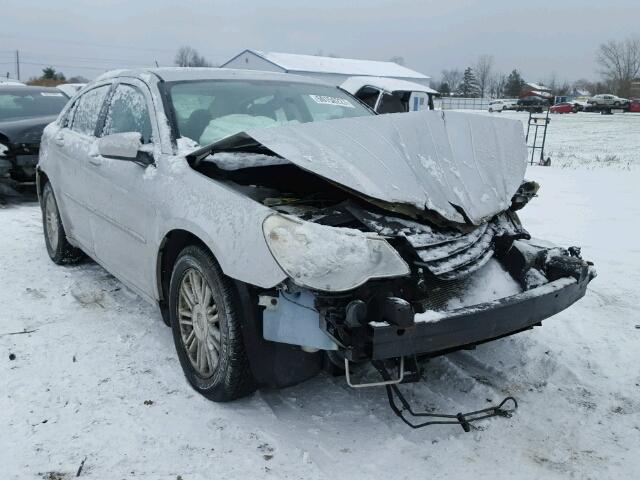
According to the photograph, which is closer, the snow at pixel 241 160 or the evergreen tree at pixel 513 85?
the snow at pixel 241 160

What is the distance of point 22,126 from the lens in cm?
828

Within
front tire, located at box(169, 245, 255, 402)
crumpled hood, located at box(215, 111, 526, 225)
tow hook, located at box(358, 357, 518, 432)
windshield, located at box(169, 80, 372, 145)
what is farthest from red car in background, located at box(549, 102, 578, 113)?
front tire, located at box(169, 245, 255, 402)

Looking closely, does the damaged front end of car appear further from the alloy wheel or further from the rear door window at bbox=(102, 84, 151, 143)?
the rear door window at bbox=(102, 84, 151, 143)

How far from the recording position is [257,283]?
7.90ft

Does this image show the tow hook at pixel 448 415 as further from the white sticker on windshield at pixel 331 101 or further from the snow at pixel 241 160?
the white sticker on windshield at pixel 331 101

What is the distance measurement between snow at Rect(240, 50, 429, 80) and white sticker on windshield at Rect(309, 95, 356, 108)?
3451 centimetres

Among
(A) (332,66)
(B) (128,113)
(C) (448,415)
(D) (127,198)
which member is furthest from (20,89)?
(A) (332,66)

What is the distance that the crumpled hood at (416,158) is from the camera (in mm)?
2674

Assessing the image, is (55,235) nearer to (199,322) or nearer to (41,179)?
(41,179)

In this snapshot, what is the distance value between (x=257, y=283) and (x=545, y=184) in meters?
8.95

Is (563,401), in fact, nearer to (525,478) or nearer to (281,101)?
(525,478)

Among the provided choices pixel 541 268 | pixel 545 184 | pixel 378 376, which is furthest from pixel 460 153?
pixel 545 184

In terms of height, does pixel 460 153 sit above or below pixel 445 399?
above

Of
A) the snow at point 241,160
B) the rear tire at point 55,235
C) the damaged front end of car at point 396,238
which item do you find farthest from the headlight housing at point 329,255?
the rear tire at point 55,235
